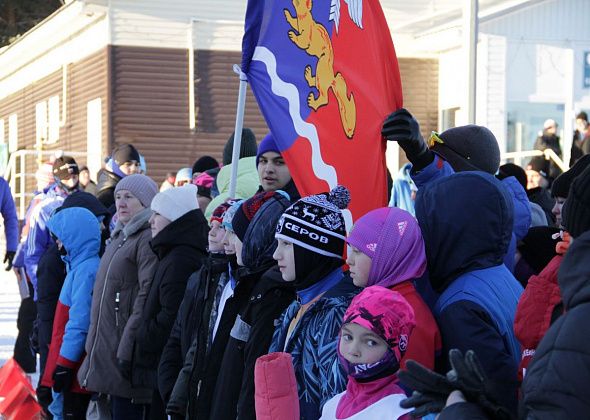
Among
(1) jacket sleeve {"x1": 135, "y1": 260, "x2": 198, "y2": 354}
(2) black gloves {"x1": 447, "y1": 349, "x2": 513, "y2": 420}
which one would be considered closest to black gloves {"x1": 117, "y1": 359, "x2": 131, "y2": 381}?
(1) jacket sleeve {"x1": 135, "y1": 260, "x2": 198, "y2": 354}

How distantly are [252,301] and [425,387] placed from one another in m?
2.30

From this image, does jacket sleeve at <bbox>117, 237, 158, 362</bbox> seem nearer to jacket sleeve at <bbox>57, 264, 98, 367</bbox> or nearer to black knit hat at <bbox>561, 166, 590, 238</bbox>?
jacket sleeve at <bbox>57, 264, 98, 367</bbox>

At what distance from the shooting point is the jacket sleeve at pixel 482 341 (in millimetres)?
3379

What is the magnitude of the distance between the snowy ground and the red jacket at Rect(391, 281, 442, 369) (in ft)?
23.6

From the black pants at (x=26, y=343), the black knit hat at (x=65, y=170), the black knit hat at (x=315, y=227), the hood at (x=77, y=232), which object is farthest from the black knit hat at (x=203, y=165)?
the black knit hat at (x=315, y=227)

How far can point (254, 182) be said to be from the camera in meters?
7.35

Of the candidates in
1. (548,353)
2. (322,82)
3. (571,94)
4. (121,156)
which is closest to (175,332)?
(322,82)

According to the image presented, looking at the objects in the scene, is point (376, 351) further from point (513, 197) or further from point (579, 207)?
point (513, 197)

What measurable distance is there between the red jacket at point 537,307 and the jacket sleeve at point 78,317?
4.69 meters

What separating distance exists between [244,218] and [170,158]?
63.9ft

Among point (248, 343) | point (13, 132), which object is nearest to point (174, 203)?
point (248, 343)

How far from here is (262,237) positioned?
190 inches

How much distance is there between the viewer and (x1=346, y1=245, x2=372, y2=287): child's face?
12.2ft

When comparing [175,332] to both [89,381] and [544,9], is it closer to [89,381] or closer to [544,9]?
[89,381]
